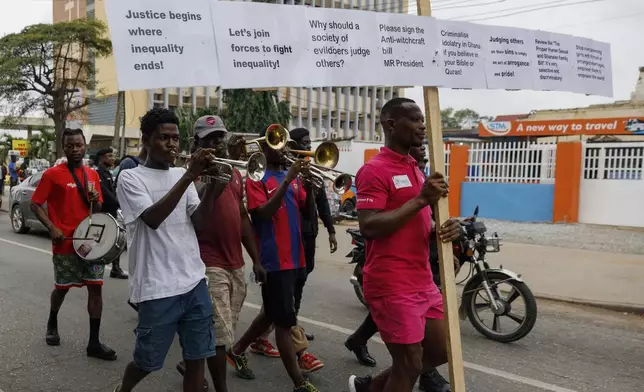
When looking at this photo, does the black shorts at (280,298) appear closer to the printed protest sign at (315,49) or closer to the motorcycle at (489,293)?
the printed protest sign at (315,49)

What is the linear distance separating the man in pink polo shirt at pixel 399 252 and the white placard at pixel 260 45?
60 cm

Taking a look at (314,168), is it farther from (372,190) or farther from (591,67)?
(591,67)

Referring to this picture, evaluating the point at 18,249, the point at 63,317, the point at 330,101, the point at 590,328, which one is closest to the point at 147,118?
the point at 63,317

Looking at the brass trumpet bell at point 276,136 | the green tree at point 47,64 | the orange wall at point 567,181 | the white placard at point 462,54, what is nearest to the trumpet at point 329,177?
the brass trumpet bell at point 276,136

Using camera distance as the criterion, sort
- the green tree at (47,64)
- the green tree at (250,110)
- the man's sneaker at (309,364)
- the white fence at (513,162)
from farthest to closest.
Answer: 1. the green tree at (47,64)
2. the green tree at (250,110)
3. the white fence at (513,162)
4. the man's sneaker at (309,364)

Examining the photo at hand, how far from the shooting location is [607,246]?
10422mm

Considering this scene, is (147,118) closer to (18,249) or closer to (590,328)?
(590,328)

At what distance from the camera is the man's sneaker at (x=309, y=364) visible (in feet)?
14.0

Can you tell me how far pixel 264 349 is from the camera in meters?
4.73

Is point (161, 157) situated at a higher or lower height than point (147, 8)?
lower

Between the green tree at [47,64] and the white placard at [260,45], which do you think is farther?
the green tree at [47,64]

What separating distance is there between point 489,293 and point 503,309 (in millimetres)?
189

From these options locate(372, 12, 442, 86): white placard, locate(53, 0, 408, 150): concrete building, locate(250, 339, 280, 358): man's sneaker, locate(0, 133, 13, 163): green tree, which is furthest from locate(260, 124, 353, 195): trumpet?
locate(0, 133, 13, 163): green tree

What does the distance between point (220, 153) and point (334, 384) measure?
6.30 feet
